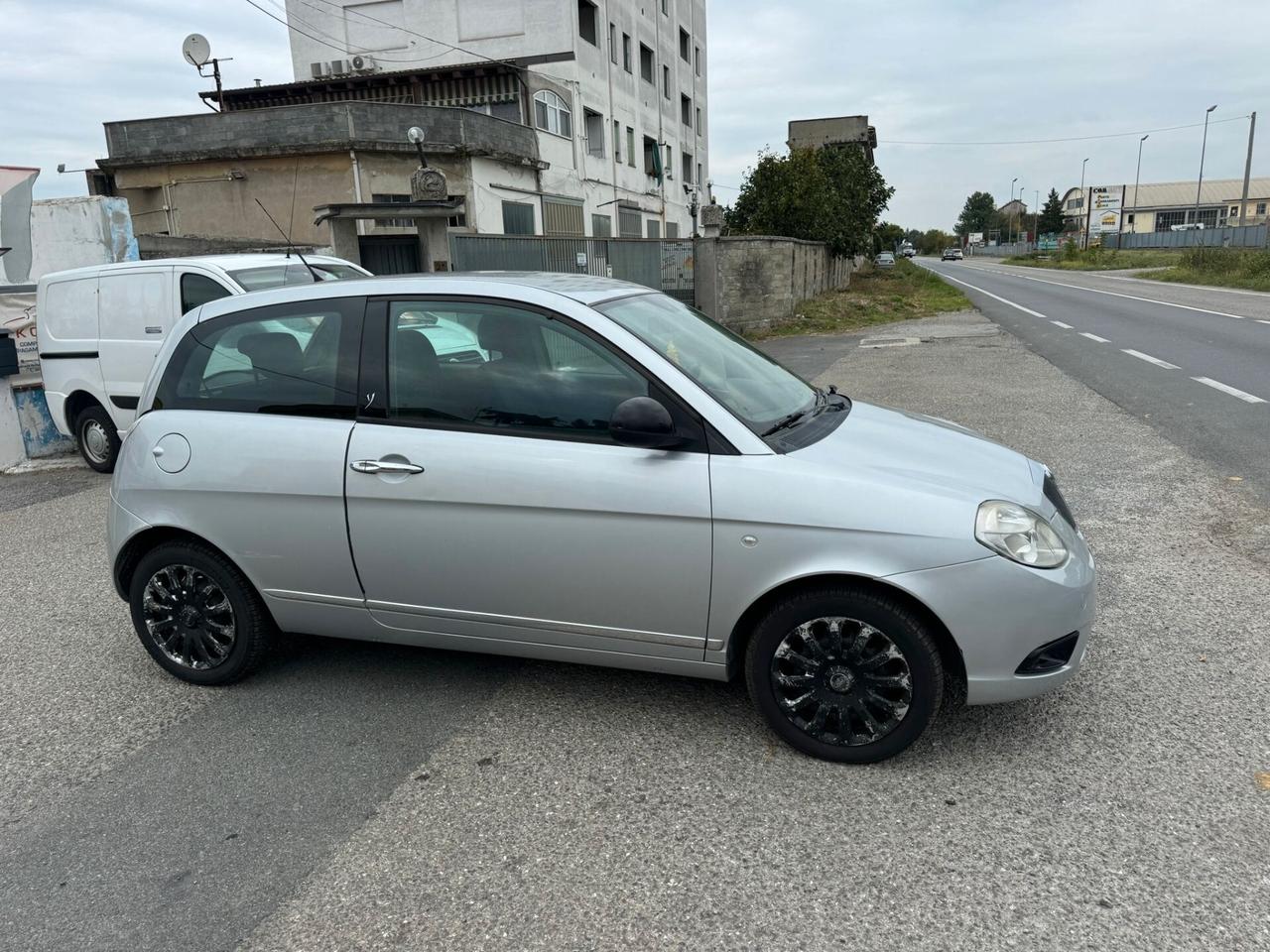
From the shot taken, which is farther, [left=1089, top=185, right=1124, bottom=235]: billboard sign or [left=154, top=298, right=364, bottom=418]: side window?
[left=1089, top=185, right=1124, bottom=235]: billboard sign

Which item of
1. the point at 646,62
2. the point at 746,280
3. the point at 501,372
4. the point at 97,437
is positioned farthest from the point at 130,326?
the point at 646,62

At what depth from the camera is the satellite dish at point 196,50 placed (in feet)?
78.9

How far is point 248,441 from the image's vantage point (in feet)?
12.3

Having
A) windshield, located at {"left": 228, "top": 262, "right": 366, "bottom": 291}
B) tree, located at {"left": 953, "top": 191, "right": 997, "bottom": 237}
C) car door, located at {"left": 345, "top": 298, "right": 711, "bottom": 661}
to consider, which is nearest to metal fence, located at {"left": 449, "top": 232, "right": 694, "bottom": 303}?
windshield, located at {"left": 228, "top": 262, "right": 366, "bottom": 291}

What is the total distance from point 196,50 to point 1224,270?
35918mm

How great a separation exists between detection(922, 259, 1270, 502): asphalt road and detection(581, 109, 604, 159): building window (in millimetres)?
14459

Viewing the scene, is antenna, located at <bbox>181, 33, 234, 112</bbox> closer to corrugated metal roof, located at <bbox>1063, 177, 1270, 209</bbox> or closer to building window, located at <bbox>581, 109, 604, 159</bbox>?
building window, located at <bbox>581, 109, 604, 159</bbox>

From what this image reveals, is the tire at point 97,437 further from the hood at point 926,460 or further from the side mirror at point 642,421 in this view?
the hood at point 926,460

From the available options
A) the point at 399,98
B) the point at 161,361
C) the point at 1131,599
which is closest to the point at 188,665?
the point at 161,361

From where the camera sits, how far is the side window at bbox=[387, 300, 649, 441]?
334 cm

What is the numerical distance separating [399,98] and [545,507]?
1146 inches

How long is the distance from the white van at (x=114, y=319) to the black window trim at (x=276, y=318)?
4.34 meters

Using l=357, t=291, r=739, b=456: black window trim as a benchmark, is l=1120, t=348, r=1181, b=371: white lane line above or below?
below

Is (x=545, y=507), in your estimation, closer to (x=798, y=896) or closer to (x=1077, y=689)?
(x=798, y=896)
